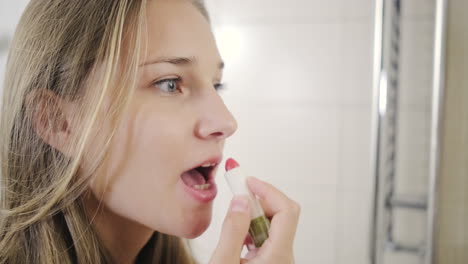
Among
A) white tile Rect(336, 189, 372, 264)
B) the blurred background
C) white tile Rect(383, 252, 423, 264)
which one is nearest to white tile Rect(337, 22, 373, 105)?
the blurred background

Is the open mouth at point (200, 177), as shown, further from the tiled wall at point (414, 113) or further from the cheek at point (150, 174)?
the tiled wall at point (414, 113)

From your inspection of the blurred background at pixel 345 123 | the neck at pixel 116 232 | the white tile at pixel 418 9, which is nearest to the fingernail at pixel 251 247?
the neck at pixel 116 232

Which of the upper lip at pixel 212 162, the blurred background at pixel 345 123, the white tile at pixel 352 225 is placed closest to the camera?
the upper lip at pixel 212 162

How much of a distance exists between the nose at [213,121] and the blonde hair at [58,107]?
102 mm

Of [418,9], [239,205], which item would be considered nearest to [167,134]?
[239,205]

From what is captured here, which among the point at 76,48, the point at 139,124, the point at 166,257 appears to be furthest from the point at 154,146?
the point at 166,257

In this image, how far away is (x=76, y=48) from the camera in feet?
1.68

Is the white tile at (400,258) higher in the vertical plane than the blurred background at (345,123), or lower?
lower

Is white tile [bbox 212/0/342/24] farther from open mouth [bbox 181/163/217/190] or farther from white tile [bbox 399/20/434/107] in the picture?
open mouth [bbox 181/163/217/190]

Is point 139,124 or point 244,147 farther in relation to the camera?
point 244,147

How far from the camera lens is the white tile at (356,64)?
1113mm

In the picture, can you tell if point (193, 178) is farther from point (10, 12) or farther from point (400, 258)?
point (10, 12)

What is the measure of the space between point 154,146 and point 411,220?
0.83 m

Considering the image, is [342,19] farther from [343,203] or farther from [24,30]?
[24,30]
